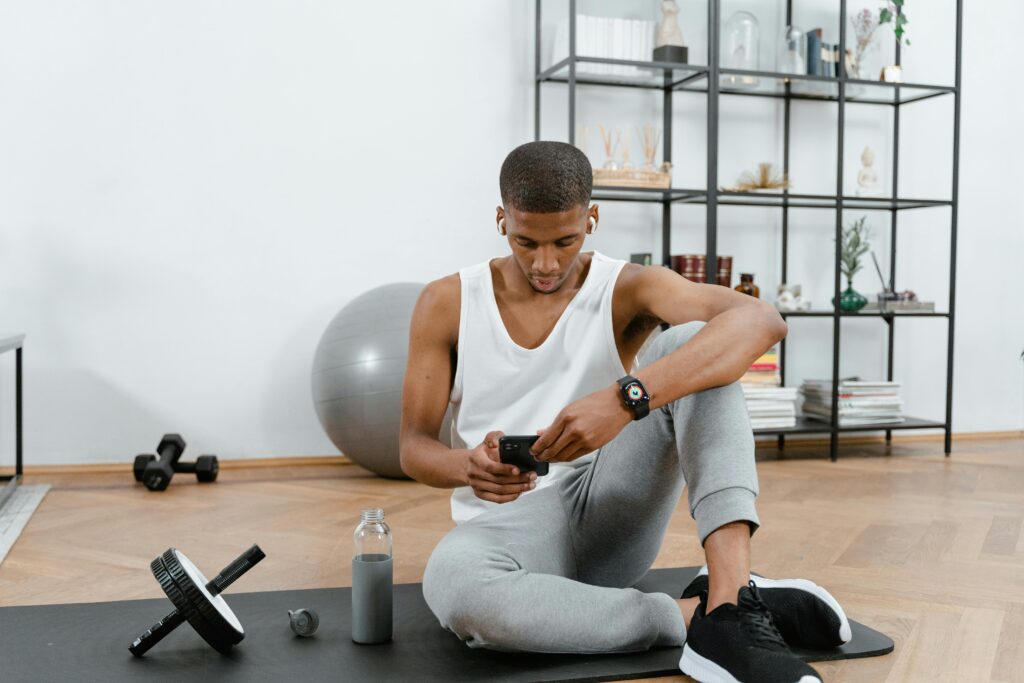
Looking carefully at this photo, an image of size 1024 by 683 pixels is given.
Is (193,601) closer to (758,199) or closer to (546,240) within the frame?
(546,240)

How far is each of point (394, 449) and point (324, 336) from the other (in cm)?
45

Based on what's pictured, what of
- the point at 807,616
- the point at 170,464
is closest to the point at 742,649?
the point at 807,616

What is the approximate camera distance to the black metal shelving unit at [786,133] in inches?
141

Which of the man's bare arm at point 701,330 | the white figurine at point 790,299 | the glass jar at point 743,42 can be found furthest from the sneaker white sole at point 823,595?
the glass jar at point 743,42

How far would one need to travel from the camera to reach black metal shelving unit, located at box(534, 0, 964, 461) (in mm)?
3582

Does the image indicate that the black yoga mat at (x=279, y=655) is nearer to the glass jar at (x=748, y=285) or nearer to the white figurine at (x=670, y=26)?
the glass jar at (x=748, y=285)

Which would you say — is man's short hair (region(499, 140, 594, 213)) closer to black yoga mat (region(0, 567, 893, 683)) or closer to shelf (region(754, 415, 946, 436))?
black yoga mat (region(0, 567, 893, 683))

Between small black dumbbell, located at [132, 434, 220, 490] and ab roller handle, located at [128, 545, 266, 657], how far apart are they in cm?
157

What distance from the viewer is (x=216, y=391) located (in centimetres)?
351

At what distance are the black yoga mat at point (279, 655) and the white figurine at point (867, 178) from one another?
2576 millimetres

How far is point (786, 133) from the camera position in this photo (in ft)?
13.1

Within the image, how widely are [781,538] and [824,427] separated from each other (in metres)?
1.38

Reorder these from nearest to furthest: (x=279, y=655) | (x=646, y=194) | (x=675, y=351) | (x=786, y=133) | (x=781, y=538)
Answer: (x=675, y=351)
(x=279, y=655)
(x=781, y=538)
(x=646, y=194)
(x=786, y=133)

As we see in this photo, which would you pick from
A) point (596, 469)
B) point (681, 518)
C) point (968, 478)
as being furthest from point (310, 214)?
point (968, 478)
